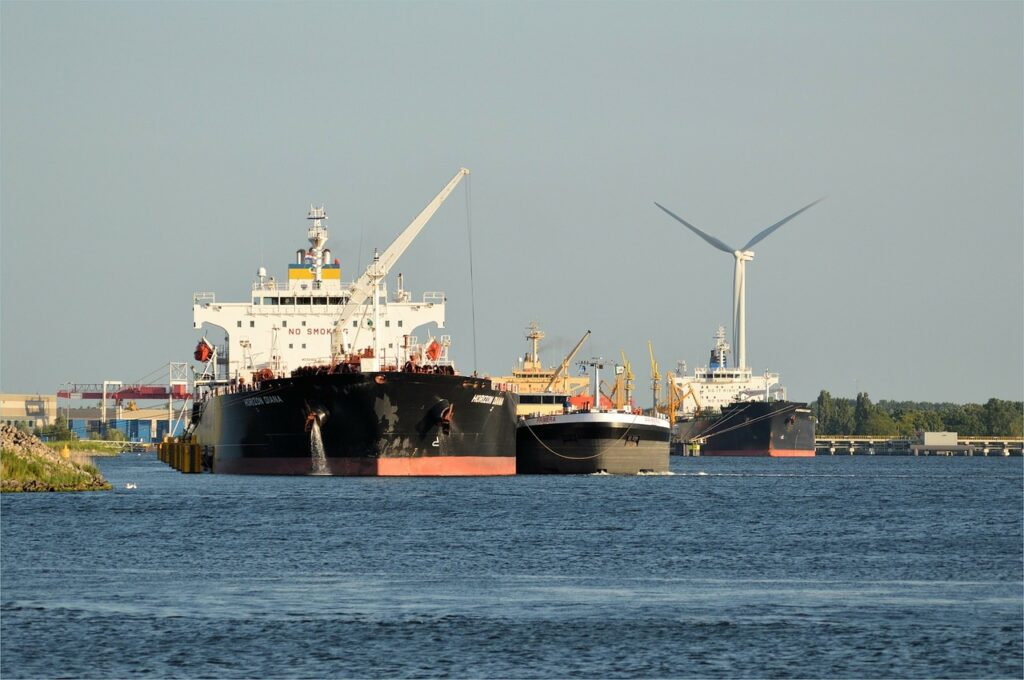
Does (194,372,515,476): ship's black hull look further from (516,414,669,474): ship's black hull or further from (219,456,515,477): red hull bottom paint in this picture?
(516,414,669,474): ship's black hull

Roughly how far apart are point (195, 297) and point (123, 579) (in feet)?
220

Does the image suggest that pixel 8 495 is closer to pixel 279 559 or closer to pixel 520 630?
pixel 279 559

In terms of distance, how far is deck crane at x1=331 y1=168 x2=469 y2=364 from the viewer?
9423 centimetres

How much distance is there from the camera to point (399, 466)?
7888cm

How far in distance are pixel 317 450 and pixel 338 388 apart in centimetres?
396

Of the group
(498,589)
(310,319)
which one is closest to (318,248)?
(310,319)

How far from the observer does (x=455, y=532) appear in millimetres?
50469

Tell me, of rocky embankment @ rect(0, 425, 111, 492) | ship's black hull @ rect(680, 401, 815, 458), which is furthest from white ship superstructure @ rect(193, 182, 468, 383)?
ship's black hull @ rect(680, 401, 815, 458)

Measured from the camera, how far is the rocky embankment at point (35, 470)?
65625mm

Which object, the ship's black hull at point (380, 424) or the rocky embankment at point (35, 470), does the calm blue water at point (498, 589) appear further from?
the ship's black hull at point (380, 424)

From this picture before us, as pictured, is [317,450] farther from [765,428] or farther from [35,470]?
[765,428]

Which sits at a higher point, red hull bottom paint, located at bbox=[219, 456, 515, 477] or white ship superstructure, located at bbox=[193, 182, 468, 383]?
white ship superstructure, located at bbox=[193, 182, 468, 383]

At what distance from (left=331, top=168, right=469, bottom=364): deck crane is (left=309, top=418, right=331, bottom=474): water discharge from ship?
7304 millimetres

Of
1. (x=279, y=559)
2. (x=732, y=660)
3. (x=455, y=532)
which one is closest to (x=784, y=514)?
(x=455, y=532)
